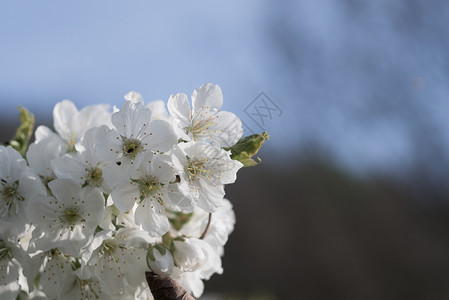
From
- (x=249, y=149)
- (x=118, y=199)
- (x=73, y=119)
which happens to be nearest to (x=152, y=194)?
(x=118, y=199)

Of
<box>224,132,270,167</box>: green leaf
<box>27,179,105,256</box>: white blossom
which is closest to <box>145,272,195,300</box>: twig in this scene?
<box>27,179,105,256</box>: white blossom

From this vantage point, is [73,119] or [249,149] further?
[73,119]

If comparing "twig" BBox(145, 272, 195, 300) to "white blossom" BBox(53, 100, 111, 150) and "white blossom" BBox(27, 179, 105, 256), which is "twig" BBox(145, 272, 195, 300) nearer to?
"white blossom" BBox(27, 179, 105, 256)

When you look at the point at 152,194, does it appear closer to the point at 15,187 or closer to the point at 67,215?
the point at 67,215

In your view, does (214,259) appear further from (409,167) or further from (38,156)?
(409,167)

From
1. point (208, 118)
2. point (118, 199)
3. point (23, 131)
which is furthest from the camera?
point (23, 131)

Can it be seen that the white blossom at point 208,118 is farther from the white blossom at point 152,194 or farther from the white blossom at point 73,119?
the white blossom at point 73,119
